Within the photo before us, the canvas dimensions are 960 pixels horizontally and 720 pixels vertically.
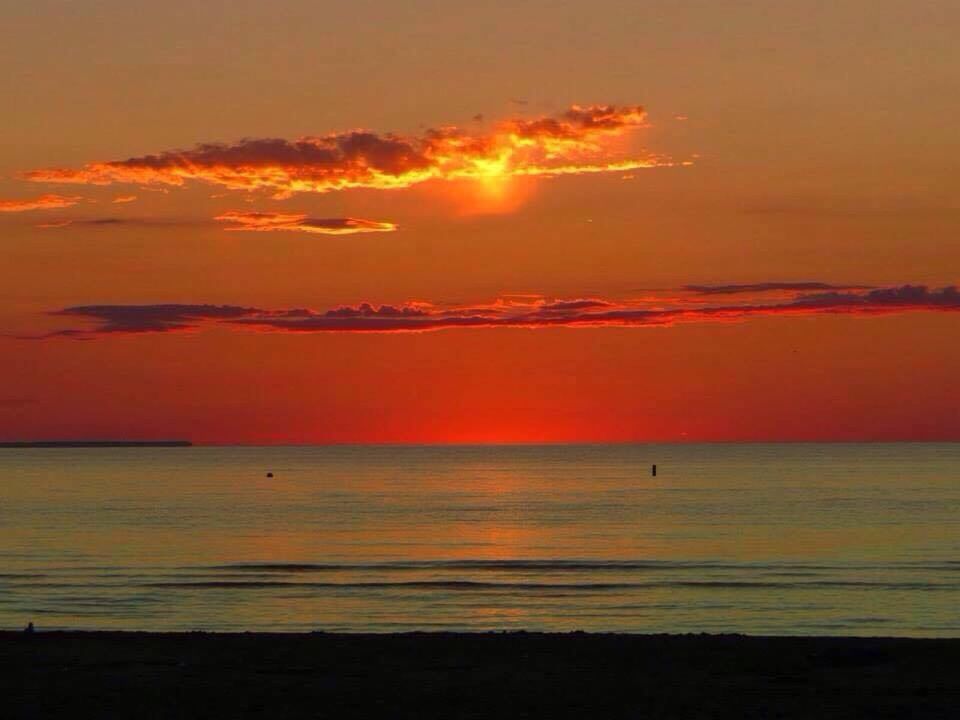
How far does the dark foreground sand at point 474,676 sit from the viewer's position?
2088cm

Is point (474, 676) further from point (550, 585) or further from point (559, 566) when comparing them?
point (559, 566)

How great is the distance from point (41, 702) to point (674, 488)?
156494 mm

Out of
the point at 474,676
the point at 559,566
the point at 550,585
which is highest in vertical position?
the point at 559,566

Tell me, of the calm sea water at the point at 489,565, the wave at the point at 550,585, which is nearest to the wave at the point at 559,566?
the calm sea water at the point at 489,565

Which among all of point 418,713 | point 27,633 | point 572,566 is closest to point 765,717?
point 418,713

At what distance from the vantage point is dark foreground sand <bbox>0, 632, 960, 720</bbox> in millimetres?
20875

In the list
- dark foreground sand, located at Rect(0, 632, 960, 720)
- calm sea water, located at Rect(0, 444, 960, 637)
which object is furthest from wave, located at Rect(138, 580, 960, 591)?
dark foreground sand, located at Rect(0, 632, 960, 720)

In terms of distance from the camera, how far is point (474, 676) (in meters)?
24.2

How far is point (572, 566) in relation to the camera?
66.9 metres

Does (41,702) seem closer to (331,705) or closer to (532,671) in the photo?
(331,705)

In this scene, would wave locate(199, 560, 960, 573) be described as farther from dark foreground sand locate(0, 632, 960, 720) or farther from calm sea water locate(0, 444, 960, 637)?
dark foreground sand locate(0, 632, 960, 720)

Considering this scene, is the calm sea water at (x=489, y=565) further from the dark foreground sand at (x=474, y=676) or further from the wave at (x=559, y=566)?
the dark foreground sand at (x=474, y=676)

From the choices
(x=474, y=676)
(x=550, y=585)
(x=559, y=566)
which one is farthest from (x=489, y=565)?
(x=474, y=676)

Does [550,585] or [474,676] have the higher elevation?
[550,585]
